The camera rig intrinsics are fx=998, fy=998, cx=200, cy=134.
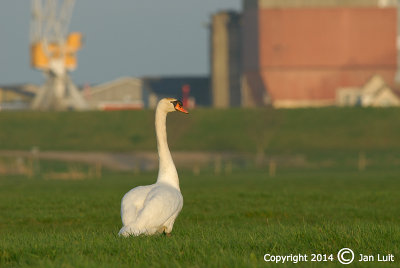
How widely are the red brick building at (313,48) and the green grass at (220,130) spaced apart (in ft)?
46.7

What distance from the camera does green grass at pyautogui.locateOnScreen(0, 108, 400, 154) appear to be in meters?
106

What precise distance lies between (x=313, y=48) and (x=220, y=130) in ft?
88.2

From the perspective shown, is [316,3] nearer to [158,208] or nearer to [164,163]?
[164,163]

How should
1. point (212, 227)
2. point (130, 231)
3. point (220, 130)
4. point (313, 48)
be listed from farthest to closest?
point (313, 48), point (220, 130), point (212, 227), point (130, 231)

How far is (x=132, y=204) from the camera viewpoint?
590 inches

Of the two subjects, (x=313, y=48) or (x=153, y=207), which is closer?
(x=153, y=207)

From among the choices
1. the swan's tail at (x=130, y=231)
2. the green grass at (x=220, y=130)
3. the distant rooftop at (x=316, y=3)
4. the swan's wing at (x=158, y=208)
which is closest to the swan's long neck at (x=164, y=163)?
the swan's wing at (x=158, y=208)

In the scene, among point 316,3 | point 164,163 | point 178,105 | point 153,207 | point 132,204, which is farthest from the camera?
point 316,3

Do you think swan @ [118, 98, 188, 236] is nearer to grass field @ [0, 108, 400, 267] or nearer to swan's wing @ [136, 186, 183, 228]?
swan's wing @ [136, 186, 183, 228]

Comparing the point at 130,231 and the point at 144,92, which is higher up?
the point at 130,231

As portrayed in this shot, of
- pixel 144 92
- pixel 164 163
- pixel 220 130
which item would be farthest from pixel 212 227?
pixel 144 92

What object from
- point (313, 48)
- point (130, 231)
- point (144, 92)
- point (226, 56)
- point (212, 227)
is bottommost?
point (144, 92)

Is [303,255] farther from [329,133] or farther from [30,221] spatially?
[329,133]

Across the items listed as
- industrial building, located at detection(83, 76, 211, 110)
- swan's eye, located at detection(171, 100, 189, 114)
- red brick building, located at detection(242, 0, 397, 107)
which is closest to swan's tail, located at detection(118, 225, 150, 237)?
swan's eye, located at detection(171, 100, 189, 114)
